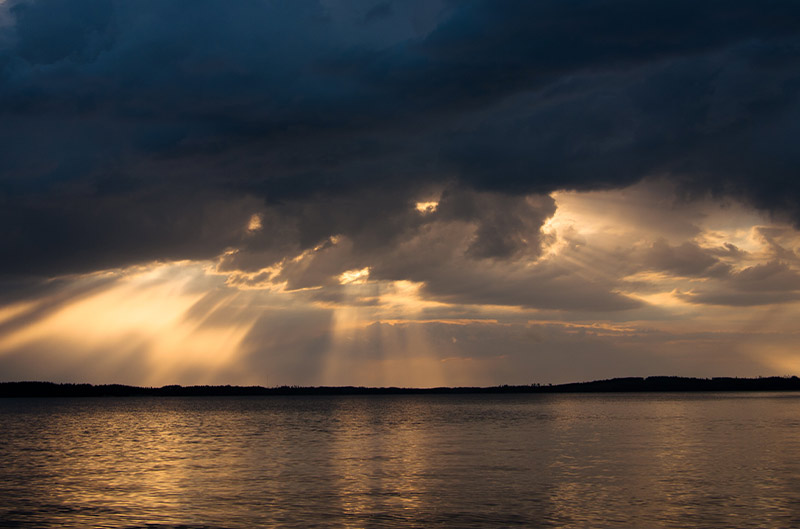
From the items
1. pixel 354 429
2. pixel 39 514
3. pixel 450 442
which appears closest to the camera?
pixel 39 514

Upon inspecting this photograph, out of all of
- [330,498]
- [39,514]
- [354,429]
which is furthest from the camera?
[354,429]

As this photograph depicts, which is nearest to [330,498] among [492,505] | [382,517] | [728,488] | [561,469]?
[382,517]

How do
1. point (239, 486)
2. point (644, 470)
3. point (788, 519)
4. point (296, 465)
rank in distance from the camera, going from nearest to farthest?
point (788, 519) → point (239, 486) → point (644, 470) → point (296, 465)

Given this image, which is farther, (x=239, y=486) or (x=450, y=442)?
(x=450, y=442)

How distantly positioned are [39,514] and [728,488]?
131ft

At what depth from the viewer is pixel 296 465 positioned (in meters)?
62.4

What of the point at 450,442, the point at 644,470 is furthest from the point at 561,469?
the point at 450,442

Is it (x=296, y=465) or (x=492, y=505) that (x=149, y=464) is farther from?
(x=492, y=505)

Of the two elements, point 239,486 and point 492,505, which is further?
point 239,486

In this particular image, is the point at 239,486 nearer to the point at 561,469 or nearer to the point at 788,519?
the point at 561,469

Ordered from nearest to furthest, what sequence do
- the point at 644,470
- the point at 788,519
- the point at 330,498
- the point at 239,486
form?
the point at 788,519 < the point at 330,498 < the point at 239,486 < the point at 644,470

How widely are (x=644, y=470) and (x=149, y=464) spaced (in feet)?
131

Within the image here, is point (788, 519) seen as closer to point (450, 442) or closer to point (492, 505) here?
point (492, 505)

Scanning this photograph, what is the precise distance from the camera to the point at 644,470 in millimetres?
56656
